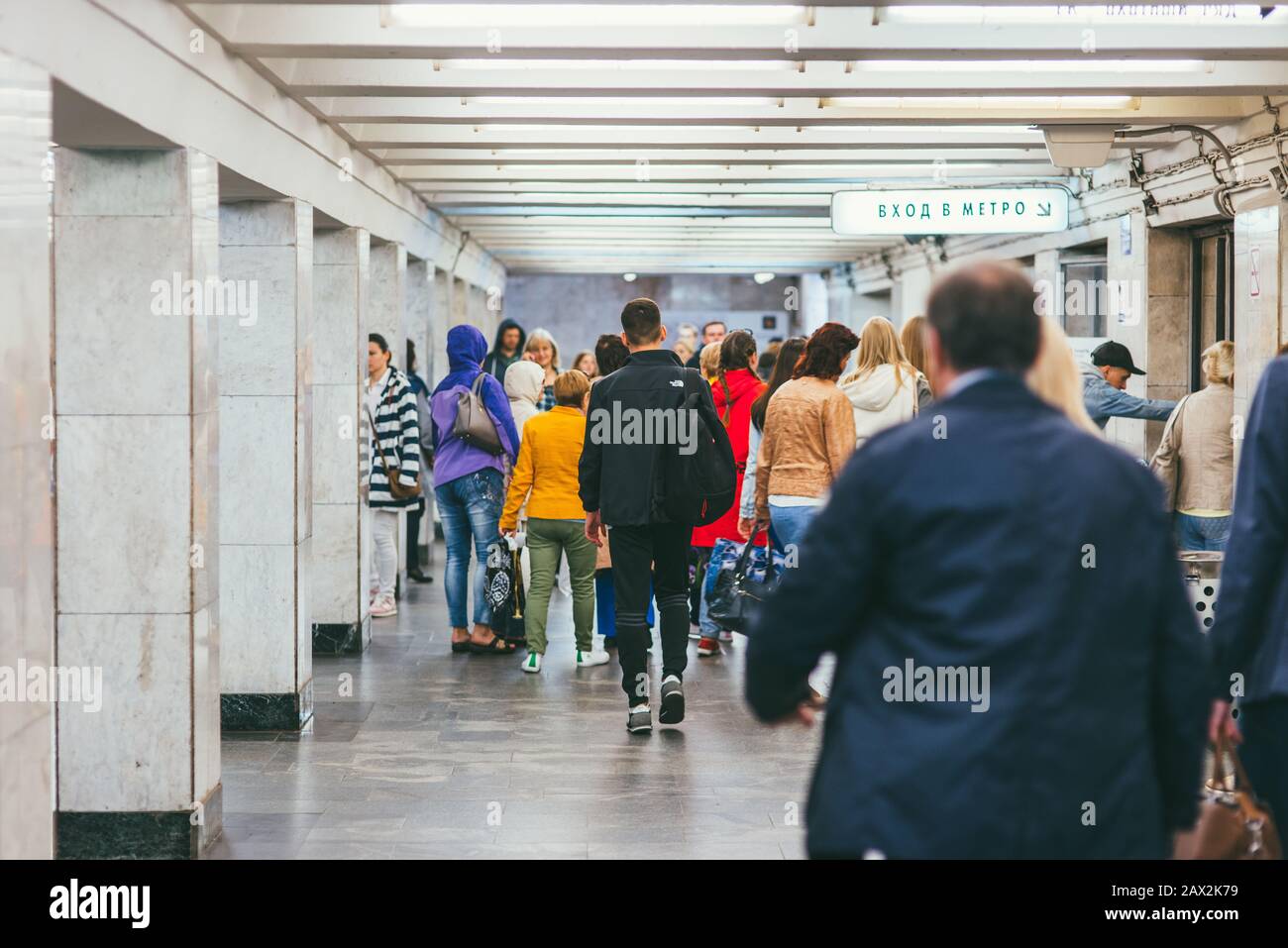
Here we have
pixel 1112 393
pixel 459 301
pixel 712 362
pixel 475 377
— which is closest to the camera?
pixel 1112 393

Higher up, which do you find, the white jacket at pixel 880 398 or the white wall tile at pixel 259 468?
the white jacket at pixel 880 398

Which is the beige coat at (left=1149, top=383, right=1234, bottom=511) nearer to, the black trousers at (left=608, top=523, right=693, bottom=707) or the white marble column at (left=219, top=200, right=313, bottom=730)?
the black trousers at (left=608, top=523, right=693, bottom=707)

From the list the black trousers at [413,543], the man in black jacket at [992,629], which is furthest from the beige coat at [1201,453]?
the black trousers at [413,543]

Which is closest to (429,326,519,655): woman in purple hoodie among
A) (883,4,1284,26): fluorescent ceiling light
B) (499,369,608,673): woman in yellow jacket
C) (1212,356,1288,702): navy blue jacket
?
(499,369,608,673): woman in yellow jacket

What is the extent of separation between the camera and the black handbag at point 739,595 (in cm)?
666

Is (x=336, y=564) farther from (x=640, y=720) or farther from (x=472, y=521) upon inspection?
A: (x=640, y=720)

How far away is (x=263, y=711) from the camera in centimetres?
726

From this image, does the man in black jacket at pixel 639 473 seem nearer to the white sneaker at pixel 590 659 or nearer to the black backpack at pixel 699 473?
the black backpack at pixel 699 473

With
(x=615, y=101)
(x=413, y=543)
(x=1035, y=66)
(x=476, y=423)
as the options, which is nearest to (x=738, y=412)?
(x=476, y=423)

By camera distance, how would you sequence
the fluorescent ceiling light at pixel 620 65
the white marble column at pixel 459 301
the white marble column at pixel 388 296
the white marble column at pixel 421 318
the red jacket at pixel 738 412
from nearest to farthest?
1. the fluorescent ceiling light at pixel 620 65
2. the red jacket at pixel 738 412
3. the white marble column at pixel 388 296
4. the white marble column at pixel 421 318
5. the white marble column at pixel 459 301

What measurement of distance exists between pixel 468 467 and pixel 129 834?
389cm

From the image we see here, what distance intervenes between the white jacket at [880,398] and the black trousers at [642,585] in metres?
1.14

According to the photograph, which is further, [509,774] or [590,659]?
[590,659]
